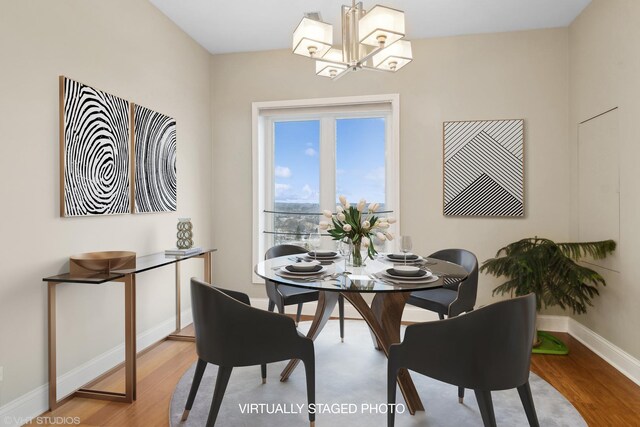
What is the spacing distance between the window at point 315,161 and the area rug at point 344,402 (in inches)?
59.1

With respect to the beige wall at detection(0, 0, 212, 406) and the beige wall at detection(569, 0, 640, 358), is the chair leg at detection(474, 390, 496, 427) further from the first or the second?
the beige wall at detection(0, 0, 212, 406)

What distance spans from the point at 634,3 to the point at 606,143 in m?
0.94

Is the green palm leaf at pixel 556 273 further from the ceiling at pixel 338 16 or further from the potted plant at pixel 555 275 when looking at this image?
the ceiling at pixel 338 16

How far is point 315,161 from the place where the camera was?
13.7ft

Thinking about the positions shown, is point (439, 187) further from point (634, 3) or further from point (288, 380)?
point (288, 380)

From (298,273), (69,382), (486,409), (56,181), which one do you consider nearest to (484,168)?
(298,273)

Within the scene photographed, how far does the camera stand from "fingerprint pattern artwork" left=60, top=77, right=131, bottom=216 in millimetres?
2367

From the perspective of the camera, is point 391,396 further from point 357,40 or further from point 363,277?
point 357,40

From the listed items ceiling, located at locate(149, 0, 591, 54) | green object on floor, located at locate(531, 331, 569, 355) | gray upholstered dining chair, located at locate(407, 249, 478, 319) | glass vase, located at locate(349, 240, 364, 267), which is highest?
ceiling, located at locate(149, 0, 591, 54)

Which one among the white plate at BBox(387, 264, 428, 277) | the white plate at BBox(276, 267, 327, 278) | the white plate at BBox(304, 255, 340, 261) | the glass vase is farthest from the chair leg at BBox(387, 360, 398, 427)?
the white plate at BBox(304, 255, 340, 261)

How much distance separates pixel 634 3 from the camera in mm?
2617

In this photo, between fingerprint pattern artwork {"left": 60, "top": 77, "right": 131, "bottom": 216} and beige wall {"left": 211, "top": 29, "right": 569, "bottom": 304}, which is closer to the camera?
fingerprint pattern artwork {"left": 60, "top": 77, "right": 131, "bottom": 216}

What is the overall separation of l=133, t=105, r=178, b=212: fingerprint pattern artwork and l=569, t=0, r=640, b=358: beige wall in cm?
346

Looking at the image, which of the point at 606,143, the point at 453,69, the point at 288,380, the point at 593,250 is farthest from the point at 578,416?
the point at 453,69
